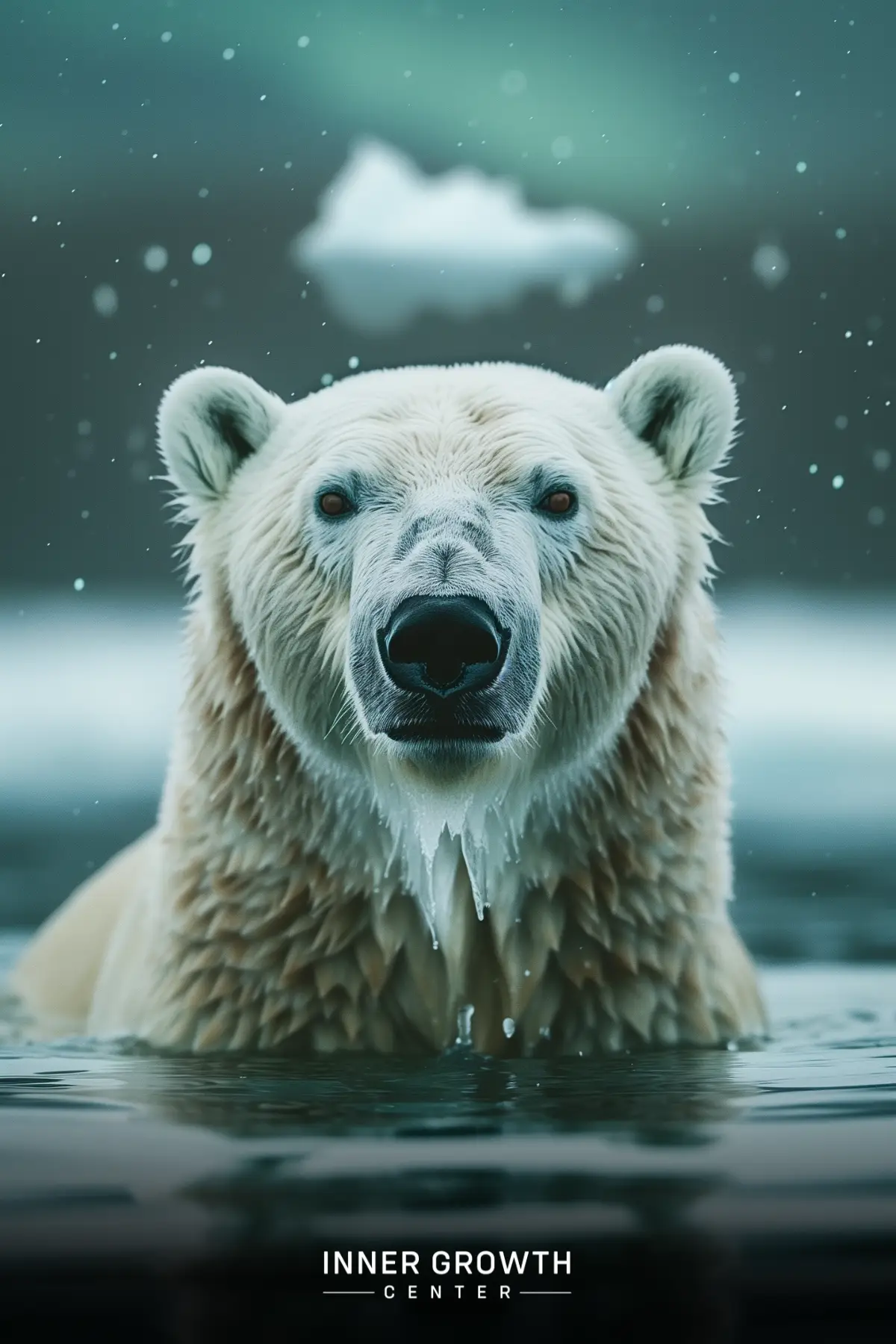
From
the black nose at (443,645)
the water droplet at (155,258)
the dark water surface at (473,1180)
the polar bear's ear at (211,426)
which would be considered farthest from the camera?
the water droplet at (155,258)

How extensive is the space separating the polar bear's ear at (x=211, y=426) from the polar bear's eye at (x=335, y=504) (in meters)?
0.32

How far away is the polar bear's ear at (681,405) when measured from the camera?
3.28 metres

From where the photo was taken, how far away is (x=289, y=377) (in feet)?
13.1

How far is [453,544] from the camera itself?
273 cm

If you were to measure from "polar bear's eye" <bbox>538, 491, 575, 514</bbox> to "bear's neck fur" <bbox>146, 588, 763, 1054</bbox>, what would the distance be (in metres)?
0.31

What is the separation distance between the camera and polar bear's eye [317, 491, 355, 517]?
3.04 meters

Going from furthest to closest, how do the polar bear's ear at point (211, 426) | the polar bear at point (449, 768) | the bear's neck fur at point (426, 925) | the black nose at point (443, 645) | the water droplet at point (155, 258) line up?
the water droplet at point (155, 258) → the polar bear's ear at point (211, 426) → the bear's neck fur at point (426, 925) → the polar bear at point (449, 768) → the black nose at point (443, 645)

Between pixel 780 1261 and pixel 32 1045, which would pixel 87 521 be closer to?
pixel 32 1045

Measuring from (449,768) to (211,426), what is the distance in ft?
2.66

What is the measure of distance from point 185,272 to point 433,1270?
235cm

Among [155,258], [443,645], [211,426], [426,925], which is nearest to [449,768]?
[443,645]

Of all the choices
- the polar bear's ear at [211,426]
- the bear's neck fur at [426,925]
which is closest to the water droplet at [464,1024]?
the bear's neck fur at [426,925]

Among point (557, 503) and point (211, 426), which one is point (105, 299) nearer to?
point (211, 426)

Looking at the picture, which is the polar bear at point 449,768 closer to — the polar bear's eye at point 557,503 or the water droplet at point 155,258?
the polar bear's eye at point 557,503
